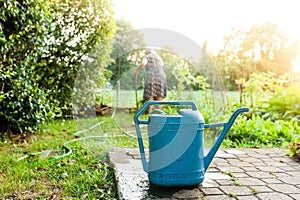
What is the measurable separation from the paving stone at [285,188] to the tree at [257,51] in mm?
5534

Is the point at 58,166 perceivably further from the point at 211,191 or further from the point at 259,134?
the point at 259,134

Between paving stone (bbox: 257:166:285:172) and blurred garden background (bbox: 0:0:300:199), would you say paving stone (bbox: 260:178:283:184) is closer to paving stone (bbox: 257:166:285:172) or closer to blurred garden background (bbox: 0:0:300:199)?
paving stone (bbox: 257:166:285:172)

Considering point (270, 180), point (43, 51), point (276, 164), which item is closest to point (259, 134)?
point (276, 164)

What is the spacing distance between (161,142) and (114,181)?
1.70ft

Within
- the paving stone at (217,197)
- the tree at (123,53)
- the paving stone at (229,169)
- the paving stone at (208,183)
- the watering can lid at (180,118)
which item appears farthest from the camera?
the tree at (123,53)

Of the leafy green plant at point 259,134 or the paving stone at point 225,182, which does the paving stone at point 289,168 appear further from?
the leafy green plant at point 259,134

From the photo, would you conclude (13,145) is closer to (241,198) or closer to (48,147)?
(48,147)

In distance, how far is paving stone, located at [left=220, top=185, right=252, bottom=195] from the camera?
211 centimetres

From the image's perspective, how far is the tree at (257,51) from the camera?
26.3ft

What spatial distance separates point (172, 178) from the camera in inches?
84.4

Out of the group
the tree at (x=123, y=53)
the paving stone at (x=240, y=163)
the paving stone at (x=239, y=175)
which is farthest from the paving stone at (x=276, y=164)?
the tree at (x=123, y=53)

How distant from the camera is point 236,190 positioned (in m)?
2.16

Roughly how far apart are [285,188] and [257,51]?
6.99 meters

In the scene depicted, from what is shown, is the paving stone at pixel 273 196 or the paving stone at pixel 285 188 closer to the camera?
the paving stone at pixel 273 196
